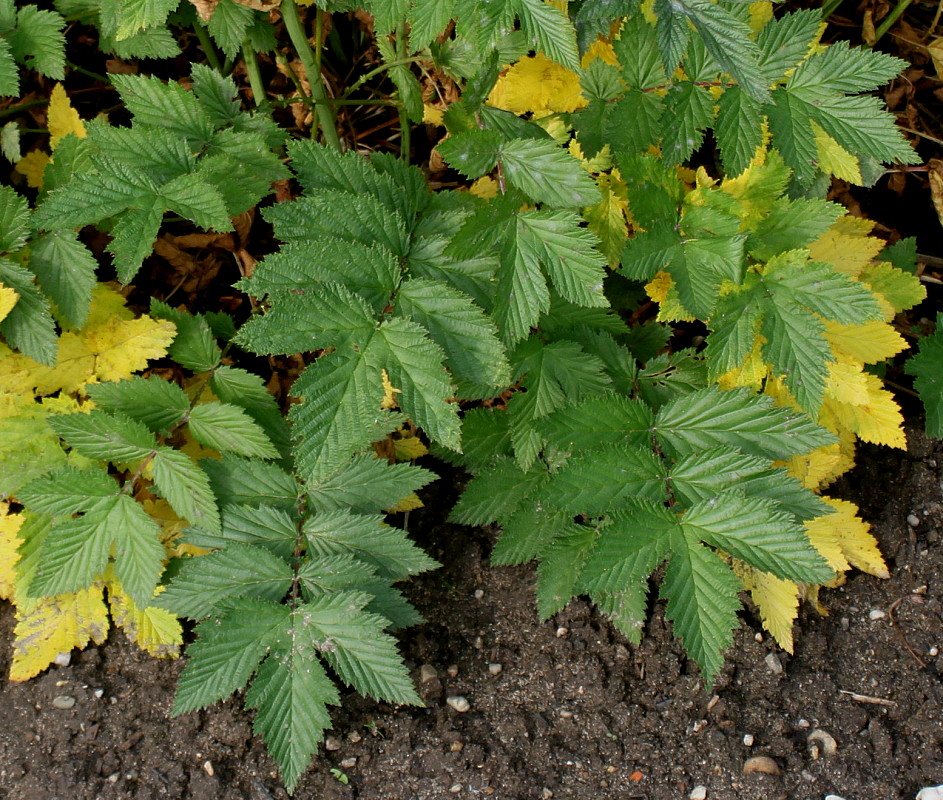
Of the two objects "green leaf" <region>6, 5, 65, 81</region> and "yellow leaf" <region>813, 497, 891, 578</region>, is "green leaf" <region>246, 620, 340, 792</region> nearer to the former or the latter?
"yellow leaf" <region>813, 497, 891, 578</region>

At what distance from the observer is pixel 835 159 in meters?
1.81

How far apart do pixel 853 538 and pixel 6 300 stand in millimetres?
1830

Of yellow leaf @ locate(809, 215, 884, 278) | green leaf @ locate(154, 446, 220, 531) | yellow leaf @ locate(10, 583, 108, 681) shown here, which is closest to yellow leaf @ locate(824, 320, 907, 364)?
yellow leaf @ locate(809, 215, 884, 278)

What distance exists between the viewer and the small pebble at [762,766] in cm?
174

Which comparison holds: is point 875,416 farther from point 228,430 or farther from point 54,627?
point 54,627

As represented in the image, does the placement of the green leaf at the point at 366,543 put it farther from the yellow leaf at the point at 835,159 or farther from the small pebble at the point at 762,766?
the yellow leaf at the point at 835,159

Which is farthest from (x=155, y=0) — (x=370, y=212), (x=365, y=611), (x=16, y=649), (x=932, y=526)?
(x=932, y=526)

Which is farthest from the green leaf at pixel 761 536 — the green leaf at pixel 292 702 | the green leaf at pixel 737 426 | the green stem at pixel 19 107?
the green stem at pixel 19 107

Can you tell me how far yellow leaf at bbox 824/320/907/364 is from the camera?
1.81 meters

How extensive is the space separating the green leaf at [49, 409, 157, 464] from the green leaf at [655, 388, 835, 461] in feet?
3.26

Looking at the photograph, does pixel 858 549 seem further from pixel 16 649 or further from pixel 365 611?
pixel 16 649

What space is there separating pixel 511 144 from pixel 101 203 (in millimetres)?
770

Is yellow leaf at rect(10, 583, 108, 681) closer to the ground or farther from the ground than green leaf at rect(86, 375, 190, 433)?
closer to the ground

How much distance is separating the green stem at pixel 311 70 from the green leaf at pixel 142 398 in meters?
0.64
